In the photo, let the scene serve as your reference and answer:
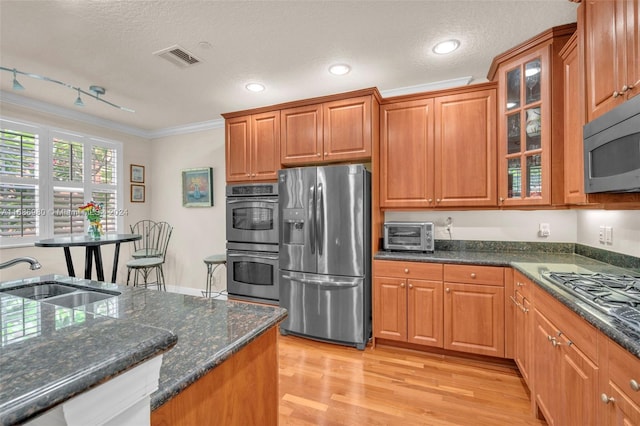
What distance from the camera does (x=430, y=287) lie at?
2.54 m

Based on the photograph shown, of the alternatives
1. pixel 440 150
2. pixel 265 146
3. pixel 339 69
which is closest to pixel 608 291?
pixel 440 150

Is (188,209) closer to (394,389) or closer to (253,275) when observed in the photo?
→ (253,275)

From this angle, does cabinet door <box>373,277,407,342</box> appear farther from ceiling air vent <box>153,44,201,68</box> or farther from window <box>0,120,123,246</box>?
window <box>0,120,123,246</box>

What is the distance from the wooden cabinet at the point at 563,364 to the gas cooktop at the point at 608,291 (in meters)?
0.09

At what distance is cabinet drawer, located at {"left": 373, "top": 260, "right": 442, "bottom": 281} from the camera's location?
253 cm

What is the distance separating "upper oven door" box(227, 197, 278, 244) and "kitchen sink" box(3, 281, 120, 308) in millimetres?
1819

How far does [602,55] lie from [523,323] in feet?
5.34

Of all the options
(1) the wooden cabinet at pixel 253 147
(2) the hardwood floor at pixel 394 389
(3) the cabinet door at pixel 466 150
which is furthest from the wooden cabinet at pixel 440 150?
(2) the hardwood floor at pixel 394 389

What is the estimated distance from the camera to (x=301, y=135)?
3066mm

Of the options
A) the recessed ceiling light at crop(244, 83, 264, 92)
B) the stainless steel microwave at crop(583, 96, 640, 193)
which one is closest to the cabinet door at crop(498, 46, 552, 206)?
the stainless steel microwave at crop(583, 96, 640, 193)

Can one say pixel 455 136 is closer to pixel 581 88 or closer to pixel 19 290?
pixel 581 88

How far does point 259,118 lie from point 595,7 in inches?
106

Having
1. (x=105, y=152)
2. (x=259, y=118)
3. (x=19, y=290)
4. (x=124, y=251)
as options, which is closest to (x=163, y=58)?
(x=259, y=118)

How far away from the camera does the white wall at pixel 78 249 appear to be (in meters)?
3.35
